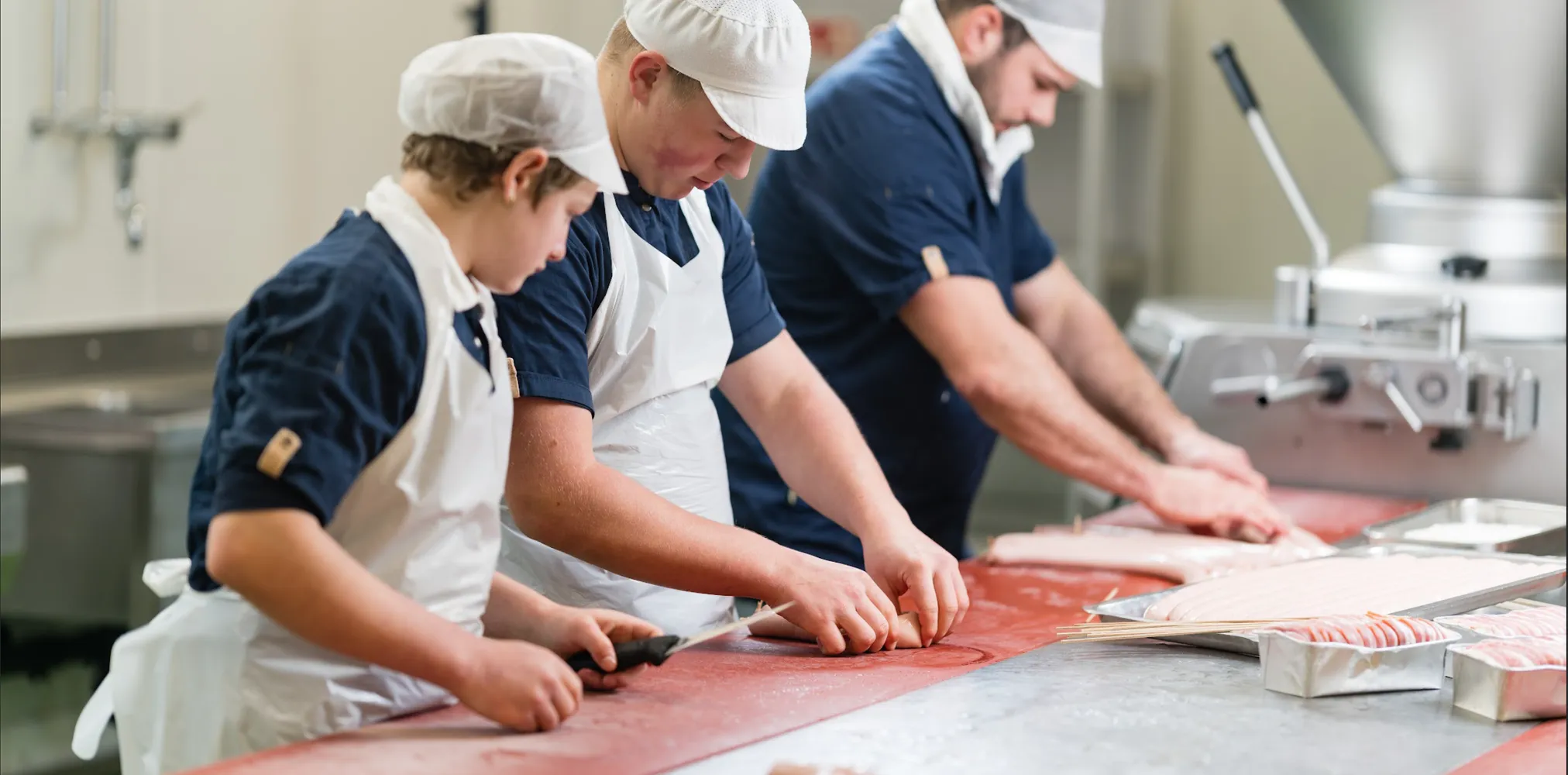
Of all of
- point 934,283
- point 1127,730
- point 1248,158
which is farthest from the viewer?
point 1248,158

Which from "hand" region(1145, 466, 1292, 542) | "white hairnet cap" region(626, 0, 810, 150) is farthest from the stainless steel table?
"hand" region(1145, 466, 1292, 542)

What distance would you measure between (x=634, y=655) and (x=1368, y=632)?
689mm

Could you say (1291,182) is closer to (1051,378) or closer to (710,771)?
(1051,378)

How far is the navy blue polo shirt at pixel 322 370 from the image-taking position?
46.6 inches

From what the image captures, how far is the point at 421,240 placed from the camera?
1280 millimetres

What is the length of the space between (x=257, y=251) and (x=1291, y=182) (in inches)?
92.2

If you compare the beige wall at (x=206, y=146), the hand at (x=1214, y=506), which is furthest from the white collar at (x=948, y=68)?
the beige wall at (x=206, y=146)

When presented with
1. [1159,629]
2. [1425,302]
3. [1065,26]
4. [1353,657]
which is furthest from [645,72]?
[1425,302]

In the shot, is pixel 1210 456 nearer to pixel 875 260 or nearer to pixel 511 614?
pixel 875 260

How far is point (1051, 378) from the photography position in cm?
241

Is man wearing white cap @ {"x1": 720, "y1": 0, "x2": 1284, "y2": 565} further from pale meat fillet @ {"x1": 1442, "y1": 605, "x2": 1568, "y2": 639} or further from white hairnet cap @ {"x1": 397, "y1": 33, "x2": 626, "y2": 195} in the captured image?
white hairnet cap @ {"x1": 397, "y1": 33, "x2": 626, "y2": 195}

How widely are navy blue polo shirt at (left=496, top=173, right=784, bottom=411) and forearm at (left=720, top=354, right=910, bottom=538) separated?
0.10m

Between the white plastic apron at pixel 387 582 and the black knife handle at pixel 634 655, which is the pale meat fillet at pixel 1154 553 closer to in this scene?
the black knife handle at pixel 634 655

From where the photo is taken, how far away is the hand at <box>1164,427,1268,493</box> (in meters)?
2.52
